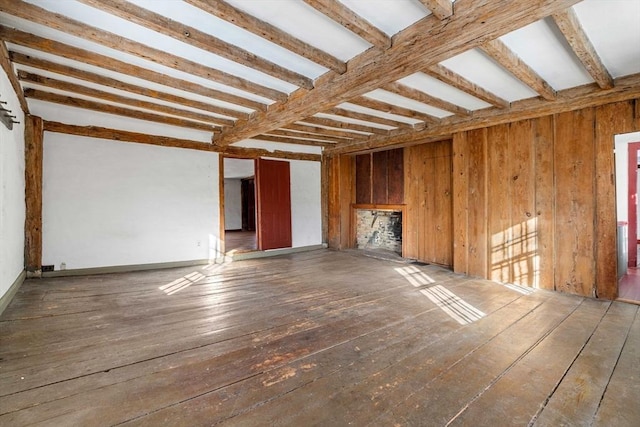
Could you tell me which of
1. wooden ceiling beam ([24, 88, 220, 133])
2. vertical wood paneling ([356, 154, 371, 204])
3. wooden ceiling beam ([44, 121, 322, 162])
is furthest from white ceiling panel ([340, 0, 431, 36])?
vertical wood paneling ([356, 154, 371, 204])

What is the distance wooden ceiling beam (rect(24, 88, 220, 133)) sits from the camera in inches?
152

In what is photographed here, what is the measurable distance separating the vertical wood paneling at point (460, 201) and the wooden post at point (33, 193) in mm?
6252

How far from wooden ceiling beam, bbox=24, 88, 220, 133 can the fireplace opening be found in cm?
432

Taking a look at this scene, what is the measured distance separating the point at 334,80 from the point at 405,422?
Answer: 2.91m

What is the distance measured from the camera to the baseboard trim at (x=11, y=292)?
3.00m

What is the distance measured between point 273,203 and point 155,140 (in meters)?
2.62

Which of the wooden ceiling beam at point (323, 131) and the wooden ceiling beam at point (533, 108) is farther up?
the wooden ceiling beam at point (323, 131)

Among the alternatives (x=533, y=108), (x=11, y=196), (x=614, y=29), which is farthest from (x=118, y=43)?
(x=533, y=108)

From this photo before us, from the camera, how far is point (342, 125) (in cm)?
522

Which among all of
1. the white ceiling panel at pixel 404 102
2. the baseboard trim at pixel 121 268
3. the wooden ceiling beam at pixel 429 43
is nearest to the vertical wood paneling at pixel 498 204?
the white ceiling panel at pixel 404 102

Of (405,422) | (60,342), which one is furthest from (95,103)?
(405,422)

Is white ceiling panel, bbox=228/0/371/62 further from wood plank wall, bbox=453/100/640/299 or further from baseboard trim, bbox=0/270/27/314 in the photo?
baseboard trim, bbox=0/270/27/314

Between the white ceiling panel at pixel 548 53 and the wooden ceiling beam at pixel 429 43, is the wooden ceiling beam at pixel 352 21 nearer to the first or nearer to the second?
the wooden ceiling beam at pixel 429 43

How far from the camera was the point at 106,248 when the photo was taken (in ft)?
15.7
